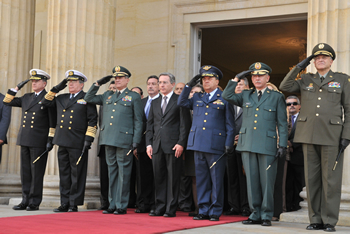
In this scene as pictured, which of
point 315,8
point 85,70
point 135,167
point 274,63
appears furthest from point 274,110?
point 274,63

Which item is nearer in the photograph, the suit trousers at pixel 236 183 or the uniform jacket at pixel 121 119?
the uniform jacket at pixel 121 119

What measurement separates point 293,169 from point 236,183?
3.04 feet

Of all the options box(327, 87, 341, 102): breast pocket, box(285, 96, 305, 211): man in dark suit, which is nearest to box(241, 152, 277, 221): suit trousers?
box(327, 87, 341, 102): breast pocket

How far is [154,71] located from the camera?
10.2 m

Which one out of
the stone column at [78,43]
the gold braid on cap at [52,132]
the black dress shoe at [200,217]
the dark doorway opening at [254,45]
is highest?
the dark doorway opening at [254,45]

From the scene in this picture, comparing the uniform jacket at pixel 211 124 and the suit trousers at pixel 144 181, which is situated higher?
the uniform jacket at pixel 211 124

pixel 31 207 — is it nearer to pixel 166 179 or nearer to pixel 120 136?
pixel 120 136

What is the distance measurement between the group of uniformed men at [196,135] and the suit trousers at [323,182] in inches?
0.4

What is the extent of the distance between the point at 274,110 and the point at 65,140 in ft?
9.80

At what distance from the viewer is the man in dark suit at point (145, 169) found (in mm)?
7012

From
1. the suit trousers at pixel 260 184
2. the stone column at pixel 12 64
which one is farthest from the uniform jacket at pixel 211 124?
the stone column at pixel 12 64

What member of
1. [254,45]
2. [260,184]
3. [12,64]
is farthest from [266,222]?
[254,45]

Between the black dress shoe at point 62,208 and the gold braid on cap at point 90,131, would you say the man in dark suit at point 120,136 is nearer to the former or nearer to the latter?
the gold braid on cap at point 90,131

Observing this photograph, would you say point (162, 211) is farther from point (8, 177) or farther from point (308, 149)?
point (8, 177)
